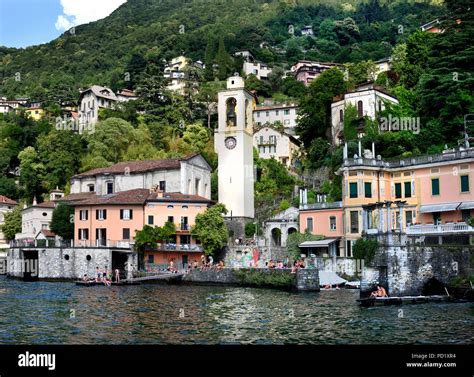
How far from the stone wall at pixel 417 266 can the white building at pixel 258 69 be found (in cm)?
8357

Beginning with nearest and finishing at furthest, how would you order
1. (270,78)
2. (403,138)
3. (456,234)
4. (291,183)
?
(456,234), (403,138), (291,183), (270,78)

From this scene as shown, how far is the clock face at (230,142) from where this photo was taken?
58.7 meters

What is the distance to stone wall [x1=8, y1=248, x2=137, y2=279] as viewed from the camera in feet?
171

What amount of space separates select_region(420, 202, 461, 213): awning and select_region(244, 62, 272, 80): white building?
72149 mm

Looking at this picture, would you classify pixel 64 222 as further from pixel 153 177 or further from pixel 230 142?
pixel 230 142

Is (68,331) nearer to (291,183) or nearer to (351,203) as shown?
(351,203)

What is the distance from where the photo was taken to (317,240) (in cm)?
4769

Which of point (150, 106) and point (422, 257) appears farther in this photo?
point (150, 106)

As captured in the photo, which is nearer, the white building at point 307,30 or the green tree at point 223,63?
the green tree at point 223,63

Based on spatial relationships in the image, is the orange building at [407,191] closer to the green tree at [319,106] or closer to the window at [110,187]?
the green tree at [319,106]

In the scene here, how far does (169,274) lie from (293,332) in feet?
99.8

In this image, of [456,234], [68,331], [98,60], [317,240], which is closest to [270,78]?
[98,60]

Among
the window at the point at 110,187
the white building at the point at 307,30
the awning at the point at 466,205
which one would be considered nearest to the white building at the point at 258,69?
the white building at the point at 307,30

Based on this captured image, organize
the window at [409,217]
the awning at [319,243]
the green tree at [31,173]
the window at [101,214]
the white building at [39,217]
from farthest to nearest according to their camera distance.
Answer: the green tree at [31,173]
the white building at [39,217]
the window at [101,214]
the awning at [319,243]
the window at [409,217]
